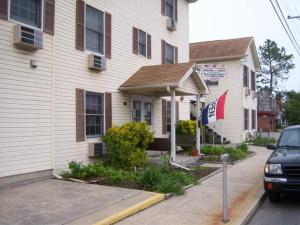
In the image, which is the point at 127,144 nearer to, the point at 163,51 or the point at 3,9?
the point at 3,9

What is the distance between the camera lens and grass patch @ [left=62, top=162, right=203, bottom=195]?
9.42 m

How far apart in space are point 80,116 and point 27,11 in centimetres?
343

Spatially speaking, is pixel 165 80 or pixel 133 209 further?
pixel 165 80

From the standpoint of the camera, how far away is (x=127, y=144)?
1215cm

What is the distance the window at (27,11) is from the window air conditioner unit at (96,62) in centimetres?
231

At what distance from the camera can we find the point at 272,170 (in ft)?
28.1

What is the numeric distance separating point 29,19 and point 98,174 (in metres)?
4.49

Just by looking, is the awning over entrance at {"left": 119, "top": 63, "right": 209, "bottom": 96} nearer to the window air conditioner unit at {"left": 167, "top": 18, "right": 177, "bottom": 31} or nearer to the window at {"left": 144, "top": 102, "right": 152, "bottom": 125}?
the window at {"left": 144, "top": 102, "right": 152, "bottom": 125}

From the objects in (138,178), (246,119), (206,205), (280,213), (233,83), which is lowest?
(280,213)

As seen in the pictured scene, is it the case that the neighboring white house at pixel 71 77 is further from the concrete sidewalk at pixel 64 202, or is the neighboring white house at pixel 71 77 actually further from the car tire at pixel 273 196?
the car tire at pixel 273 196

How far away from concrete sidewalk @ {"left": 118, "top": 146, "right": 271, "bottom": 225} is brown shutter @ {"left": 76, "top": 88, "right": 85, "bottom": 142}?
3.93 m

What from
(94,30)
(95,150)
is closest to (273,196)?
(95,150)

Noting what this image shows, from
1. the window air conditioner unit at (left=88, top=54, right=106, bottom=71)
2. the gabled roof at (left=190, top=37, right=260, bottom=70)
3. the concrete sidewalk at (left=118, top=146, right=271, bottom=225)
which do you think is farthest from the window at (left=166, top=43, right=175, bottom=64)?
the concrete sidewalk at (left=118, top=146, right=271, bottom=225)

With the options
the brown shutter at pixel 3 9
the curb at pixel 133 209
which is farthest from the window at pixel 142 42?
the curb at pixel 133 209
